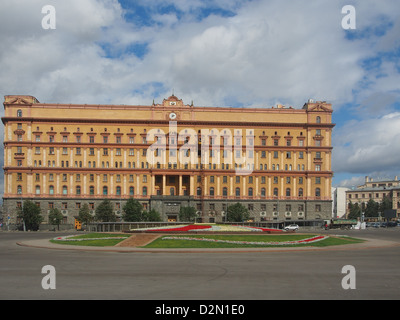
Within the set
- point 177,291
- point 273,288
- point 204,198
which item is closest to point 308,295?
point 273,288

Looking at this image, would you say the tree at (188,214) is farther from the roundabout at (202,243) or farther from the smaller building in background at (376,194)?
the smaller building in background at (376,194)

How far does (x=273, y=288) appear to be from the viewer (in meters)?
18.1

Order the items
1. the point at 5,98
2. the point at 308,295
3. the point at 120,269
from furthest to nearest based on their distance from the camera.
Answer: the point at 5,98 → the point at 120,269 → the point at 308,295

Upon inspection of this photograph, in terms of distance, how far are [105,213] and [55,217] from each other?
11.5 metres

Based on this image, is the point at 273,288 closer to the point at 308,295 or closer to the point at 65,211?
the point at 308,295

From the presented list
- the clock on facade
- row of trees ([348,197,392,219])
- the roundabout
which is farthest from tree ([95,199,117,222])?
row of trees ([348,197,392,219])

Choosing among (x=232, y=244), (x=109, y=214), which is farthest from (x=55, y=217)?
(x=232, y=244)

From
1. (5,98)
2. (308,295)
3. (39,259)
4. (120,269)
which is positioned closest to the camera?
(308,295)

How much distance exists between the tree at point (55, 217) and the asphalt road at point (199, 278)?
2723 inches

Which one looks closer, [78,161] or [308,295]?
[308,295]

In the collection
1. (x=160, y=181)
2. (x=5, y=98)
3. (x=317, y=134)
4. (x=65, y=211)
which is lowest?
(x=65, y=211)

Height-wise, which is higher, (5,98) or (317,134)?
(5,98)

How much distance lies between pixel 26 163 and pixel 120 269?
86634mm
